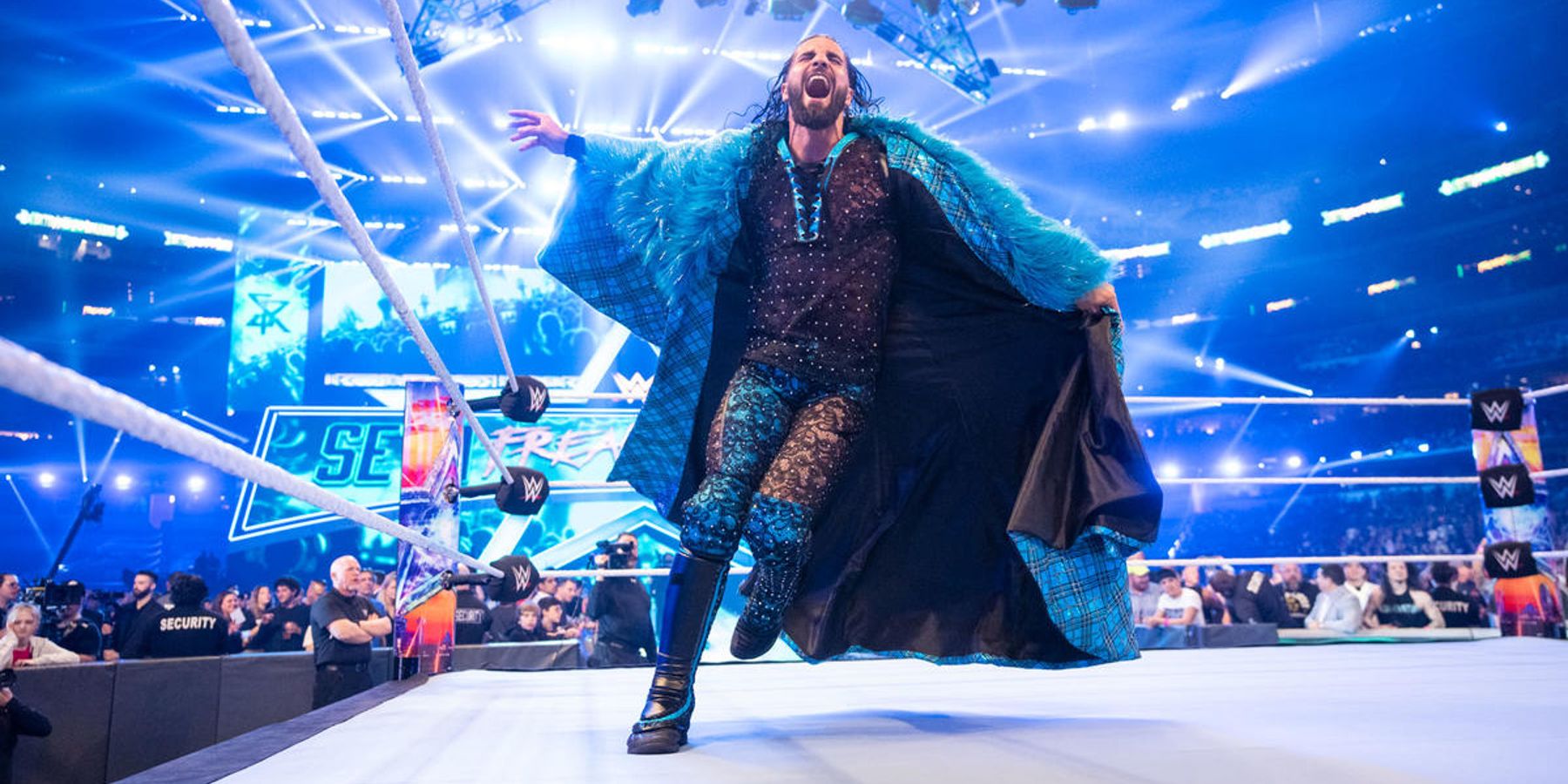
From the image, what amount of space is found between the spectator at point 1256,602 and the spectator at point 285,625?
661 centimetres

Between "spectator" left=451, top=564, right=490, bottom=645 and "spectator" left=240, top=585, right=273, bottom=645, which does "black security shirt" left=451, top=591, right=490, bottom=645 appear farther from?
"spectator" left=240, top=585, right=273, bottom=645

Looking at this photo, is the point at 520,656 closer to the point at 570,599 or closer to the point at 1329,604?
the point at 570,599

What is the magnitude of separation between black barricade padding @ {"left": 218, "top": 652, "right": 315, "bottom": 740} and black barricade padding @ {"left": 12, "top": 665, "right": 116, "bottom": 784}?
0.49 meters

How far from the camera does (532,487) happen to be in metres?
2.90

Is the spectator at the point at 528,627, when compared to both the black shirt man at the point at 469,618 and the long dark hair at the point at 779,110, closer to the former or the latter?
the black shirt man at the point at 469,618

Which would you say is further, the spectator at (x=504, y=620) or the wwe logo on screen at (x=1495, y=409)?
the spectator at (x=504, y=620)

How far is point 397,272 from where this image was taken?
1259 centimetres

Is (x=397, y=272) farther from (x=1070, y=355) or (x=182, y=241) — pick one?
(x=1070, y=355)

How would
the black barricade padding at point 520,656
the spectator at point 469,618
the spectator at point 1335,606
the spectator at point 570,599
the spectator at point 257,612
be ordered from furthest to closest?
the spectator at point 570,599 → the spectator at point 257,612 → the spectator at point 1335,606 → the spectator at point 469,618 → the black barricade padding at point 520,656

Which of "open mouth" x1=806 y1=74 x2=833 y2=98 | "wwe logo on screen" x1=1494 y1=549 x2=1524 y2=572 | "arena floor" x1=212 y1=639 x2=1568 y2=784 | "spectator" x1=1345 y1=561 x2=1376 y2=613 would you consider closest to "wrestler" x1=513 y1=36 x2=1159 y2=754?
"open mouth" x1=806 y1=74 x2=833 y2=98

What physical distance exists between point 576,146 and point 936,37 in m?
7.71

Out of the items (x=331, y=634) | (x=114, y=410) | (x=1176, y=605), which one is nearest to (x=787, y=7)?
(x=1176, y=605)

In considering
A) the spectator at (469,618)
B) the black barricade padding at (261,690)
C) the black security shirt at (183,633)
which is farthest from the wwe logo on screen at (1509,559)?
the black security shirt at (183,633)

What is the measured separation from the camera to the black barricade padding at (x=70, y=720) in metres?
4.25
